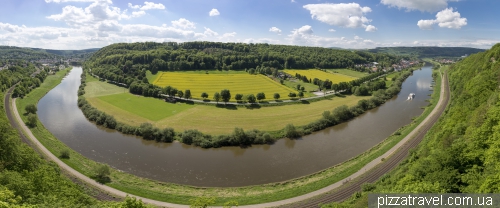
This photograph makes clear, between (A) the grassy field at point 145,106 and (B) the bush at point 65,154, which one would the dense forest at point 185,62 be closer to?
(A) the grassy field at point 145,106

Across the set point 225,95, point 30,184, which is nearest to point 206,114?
point 225,95

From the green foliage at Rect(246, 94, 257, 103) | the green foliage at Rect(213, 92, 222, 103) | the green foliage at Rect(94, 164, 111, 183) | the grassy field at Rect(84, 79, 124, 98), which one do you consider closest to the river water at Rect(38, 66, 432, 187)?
the green foliage at Rect(94, 164, 111, 183)

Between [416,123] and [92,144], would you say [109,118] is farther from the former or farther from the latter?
[416,123]

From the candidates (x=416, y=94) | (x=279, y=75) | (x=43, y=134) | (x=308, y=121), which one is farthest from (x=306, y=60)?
(x=43, y=134)

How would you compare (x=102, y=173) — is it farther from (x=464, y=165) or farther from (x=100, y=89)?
(x=100, y=89)

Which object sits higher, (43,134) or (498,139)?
(498,139)

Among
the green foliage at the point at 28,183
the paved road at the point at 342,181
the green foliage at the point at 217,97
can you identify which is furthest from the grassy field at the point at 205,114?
the green foliage at the point at 28,183

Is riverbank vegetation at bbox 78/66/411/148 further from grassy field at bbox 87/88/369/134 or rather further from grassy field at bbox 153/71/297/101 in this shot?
grassy field at bbox 153/71/297/101
